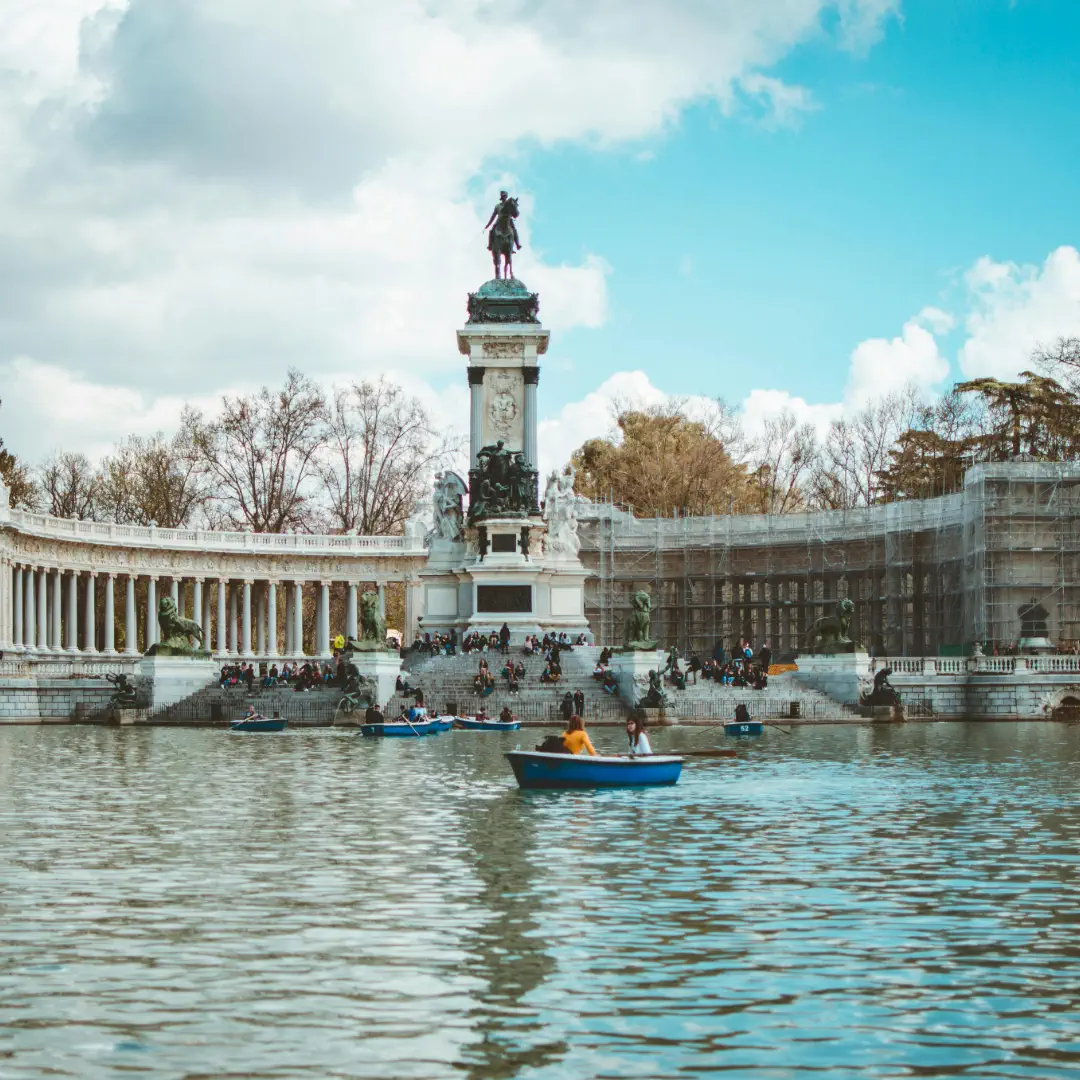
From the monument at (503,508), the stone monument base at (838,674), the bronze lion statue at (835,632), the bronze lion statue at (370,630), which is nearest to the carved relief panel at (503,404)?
the monument at (503,508)

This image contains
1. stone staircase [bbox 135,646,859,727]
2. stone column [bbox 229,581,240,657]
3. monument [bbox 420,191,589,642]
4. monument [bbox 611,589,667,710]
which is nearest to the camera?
stone staircase [bbox 135,646,859,727]

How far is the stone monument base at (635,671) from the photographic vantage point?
167 feet

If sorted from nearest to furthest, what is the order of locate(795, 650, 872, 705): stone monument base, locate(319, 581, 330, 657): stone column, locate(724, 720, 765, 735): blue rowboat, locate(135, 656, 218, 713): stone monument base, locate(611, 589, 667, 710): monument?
1. locate(724, 720, 765, 735): blue rowboat
2. locate(611, 589, 667, 710): monument
3. locate(795, 650, 872, 705): stone monument base
4. locate(135, 656, 218, 713): stone monument base
5. locate(319, 581, 330, 657): stone column

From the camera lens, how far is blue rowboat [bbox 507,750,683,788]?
85.5 ft

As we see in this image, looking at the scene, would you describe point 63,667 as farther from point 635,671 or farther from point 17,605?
point 635,671

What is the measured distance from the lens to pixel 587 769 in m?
26.2

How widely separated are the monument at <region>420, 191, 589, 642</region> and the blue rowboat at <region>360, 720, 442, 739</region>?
19.1 meters

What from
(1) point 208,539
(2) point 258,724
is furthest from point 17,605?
(2) point 258,724

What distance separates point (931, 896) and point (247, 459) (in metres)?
74.4

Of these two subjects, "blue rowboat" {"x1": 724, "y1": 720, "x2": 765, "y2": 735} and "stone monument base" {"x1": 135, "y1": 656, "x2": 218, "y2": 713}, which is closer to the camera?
A: "blue rowboat" {"x1": 724, "y1": 720, "x2": 765, "y2": 735}

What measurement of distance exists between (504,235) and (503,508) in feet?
38.8

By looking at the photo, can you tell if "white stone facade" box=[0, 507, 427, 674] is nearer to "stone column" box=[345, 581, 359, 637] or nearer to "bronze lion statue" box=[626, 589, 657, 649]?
"stone column" box=[345, 581, 359, 637]

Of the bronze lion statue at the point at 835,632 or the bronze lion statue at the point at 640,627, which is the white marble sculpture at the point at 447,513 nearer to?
the bronze lion statue at the point at 640,627

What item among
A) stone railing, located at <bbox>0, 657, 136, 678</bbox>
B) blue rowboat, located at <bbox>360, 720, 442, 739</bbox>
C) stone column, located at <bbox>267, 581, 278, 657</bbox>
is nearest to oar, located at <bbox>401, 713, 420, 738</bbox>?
blue rowboat, located at <bbox>360, 720, 442, 739</bbox>
